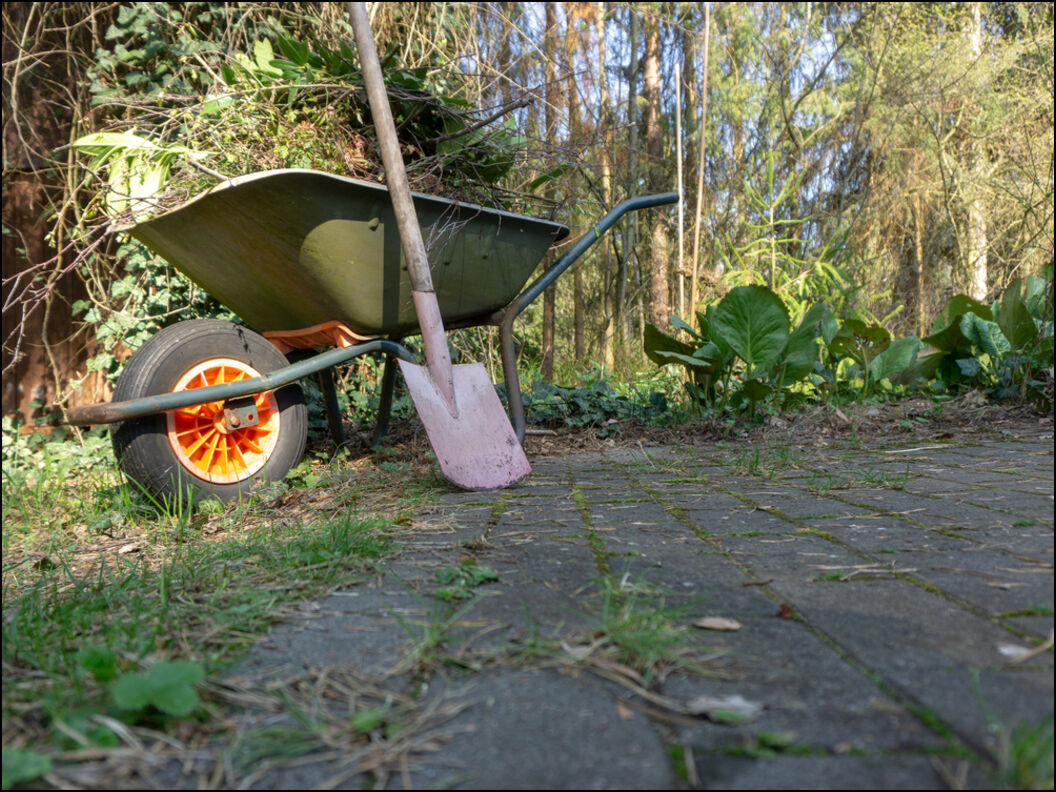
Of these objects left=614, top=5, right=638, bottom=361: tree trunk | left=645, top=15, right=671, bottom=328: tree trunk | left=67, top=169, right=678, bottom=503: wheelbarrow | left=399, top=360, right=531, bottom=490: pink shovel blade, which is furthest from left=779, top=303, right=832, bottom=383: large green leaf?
left=645, top=15, right=671, bottom=328: tree trunk

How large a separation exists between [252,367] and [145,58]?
91.8 inches

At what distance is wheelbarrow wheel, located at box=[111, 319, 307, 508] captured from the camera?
1.82 m

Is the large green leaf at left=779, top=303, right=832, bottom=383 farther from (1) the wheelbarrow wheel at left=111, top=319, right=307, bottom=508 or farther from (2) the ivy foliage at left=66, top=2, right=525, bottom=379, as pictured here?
(1) the wheelbarrow wheel at left=111, top=319, right=307, bottom=508

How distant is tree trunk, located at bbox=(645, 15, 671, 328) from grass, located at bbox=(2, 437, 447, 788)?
5.67 metres

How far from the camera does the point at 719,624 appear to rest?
86 centimetres

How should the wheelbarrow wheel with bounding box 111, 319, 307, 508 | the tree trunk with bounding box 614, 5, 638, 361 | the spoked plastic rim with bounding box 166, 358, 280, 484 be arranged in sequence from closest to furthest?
the wheelbarrow wheel with bounding box 111, 319, 307, 508
the spoked plastic rim with bounding box 166, 358, 280, 484
the tree trunk with bounding box 614, 5, 638, 361

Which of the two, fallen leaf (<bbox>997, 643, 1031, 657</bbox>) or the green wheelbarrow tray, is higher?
the green wheelbarrow tray

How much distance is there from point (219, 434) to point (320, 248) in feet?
1.97

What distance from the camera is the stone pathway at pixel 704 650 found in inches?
23.4

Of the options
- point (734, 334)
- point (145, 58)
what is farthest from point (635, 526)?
point (145, 58)

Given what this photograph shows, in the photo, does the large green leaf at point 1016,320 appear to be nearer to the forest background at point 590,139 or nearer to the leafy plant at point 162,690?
the forest background at point 590,139

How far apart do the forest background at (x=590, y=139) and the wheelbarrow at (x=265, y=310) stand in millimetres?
148

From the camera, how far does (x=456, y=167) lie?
2461mm

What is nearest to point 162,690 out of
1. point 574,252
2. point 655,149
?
point 574,252
